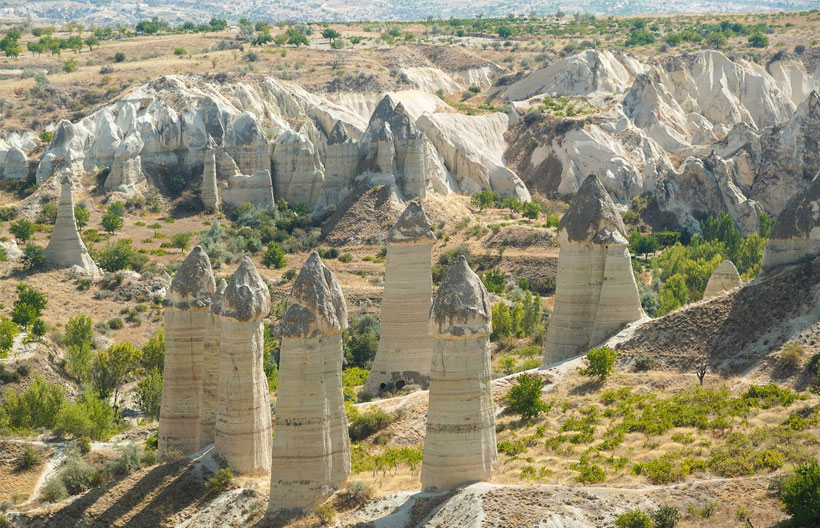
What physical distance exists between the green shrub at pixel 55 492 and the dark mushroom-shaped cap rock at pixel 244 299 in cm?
707

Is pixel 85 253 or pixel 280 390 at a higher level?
pixel 85 253

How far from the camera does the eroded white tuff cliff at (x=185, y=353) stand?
1576 inches

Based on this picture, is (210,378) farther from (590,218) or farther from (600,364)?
(590,218)

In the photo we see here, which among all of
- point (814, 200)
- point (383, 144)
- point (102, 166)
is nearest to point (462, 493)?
point (814, 200)

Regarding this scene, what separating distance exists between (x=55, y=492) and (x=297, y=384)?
914 cm

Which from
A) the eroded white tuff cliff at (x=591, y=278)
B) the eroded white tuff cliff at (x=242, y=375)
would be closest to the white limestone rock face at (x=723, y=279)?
the eroded white tuff cliff at (x=591, y=278)

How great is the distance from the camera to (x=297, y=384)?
34.4 meters

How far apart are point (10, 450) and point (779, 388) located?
73.6ft

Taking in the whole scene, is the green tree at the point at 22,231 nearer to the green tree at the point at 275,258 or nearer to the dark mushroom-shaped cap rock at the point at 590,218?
the green tree at the point at 275,258

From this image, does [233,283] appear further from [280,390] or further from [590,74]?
[590,74]

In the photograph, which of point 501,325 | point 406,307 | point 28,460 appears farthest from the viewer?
point 501,325

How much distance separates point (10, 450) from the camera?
43812 mm

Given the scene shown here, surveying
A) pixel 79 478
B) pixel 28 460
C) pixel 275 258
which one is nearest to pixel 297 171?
pixel 275 258

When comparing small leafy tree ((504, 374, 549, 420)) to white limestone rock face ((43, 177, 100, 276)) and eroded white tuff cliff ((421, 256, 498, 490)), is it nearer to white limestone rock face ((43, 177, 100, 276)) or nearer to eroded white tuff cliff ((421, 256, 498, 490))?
eroded white tuff cliff ((421, 256, 498, 490))
